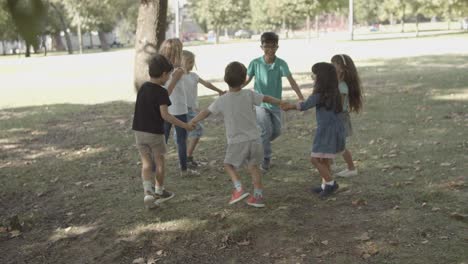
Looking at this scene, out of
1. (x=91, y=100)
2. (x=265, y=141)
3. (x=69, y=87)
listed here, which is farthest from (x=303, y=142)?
(x=69, y=87)

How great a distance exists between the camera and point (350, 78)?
224 inches

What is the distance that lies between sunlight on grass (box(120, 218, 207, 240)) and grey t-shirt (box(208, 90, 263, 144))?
32.7 inches

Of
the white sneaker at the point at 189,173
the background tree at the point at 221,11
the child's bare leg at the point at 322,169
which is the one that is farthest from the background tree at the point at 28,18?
the background tree at the point at 221,11

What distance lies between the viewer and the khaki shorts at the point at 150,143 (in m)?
5.18

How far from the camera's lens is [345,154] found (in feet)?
19.3

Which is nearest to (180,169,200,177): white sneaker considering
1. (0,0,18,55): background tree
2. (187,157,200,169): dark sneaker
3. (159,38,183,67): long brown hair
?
(187,157,200,169): dark sneaker

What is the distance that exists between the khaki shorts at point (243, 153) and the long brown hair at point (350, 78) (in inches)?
50.5

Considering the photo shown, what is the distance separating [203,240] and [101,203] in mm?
1604

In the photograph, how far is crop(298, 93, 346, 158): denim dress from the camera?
5238mm

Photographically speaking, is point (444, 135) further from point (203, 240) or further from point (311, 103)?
point (203, 240)

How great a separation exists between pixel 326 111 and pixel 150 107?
1680 mm

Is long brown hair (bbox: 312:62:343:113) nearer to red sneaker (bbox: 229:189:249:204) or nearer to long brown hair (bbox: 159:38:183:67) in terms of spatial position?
red sneaker (bbox: 229:189:249:204)

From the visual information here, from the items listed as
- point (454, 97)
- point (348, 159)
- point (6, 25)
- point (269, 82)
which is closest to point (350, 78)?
point (348, 159)

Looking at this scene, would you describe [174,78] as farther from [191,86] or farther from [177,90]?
[191,86]
